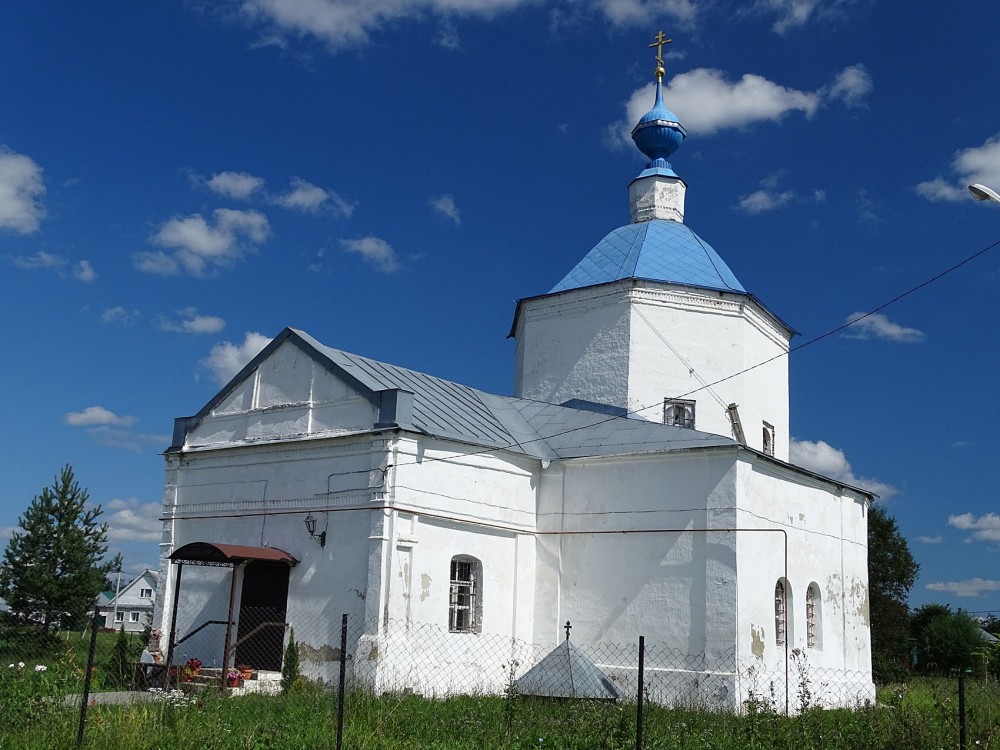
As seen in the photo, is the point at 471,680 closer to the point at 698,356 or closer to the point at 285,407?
the point at 285,407

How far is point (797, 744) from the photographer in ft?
31.9

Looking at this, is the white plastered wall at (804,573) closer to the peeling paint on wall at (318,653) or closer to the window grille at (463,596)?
the window grille at (463,596)

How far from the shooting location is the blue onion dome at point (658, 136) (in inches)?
902

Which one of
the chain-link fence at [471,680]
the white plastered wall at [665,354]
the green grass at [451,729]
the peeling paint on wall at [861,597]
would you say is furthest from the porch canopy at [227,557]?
the peeling paint on wall at [861,597]

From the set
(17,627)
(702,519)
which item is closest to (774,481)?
(702,519)

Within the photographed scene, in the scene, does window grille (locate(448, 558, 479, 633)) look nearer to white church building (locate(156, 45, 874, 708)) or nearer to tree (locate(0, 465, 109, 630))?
white church building (locate(156, 45, 874, 708))

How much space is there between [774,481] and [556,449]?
145 inches

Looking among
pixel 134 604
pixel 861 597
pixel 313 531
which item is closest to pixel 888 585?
pixel 861 597

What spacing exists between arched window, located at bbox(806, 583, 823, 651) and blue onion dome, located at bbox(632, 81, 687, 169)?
1013 cm

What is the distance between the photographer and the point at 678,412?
19.3 meters

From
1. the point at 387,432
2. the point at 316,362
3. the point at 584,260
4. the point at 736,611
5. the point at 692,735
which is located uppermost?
the point at 584,260

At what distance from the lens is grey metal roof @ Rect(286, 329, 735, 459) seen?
53.8 ft

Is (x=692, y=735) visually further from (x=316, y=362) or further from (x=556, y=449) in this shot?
(x=316, y=362)

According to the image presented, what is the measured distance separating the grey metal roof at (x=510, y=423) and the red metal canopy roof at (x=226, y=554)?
2955 mm
